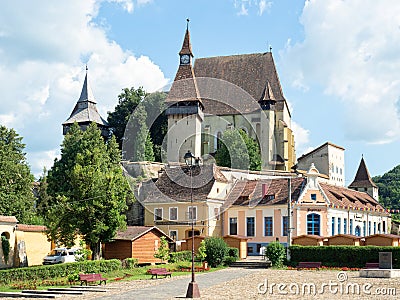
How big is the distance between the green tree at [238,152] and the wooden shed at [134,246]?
26196 millimetres

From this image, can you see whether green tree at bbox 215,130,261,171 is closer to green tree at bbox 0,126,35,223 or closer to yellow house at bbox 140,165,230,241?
yellow house at bbox 140,165,230,241

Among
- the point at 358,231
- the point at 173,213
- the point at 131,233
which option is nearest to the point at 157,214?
the point at 173,213

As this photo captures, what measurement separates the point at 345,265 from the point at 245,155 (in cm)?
3248

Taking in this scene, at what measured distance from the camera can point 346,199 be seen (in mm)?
53812

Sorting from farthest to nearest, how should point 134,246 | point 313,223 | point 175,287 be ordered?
point 313,223
point 134,246
point 175,287

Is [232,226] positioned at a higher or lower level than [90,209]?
lower

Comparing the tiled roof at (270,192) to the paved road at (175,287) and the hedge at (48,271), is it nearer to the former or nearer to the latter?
the paved road at (175,287)

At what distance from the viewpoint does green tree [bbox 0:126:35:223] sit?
50.1m

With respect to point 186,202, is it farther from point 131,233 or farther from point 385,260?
point 385,260

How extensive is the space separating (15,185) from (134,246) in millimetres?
16918

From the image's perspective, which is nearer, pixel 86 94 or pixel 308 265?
pixel 308 265

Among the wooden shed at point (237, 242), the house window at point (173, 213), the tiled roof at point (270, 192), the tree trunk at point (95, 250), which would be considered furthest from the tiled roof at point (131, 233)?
the tiled roof at point (270, 192)

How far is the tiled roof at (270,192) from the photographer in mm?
49469

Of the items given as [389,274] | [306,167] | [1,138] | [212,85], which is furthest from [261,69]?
[389,274]
